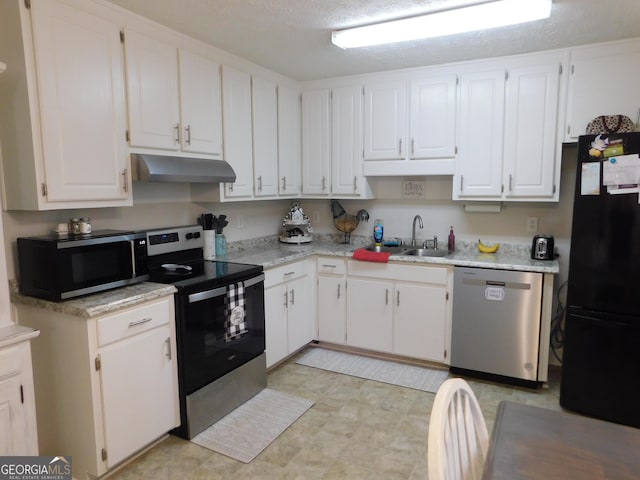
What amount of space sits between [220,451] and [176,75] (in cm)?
227

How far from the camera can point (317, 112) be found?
3.88 meters

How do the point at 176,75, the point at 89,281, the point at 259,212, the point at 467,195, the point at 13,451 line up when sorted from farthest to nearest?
the point at 259,212 < the point at 467,195 < the point at 176,75 < the point at 89,281 < the point at 13,451

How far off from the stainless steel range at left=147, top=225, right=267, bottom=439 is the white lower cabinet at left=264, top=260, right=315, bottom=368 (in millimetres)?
197

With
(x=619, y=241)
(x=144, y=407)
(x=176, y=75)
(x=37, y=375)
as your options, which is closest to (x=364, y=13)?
(x=176, y=75)

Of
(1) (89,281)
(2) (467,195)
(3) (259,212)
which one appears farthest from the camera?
(3) (259,212)

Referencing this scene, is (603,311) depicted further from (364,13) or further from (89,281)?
(89,281)

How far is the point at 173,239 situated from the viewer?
108 inches

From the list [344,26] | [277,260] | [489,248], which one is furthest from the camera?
[489,248]

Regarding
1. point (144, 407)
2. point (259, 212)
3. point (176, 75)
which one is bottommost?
point (144, 407)

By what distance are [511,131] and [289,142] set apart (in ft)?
6.03

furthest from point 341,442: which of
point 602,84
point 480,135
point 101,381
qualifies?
point 602,84

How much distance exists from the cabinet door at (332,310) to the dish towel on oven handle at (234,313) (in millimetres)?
1064

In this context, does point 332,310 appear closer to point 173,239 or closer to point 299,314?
point 299,314

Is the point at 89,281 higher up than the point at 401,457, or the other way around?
the point at 89,281
